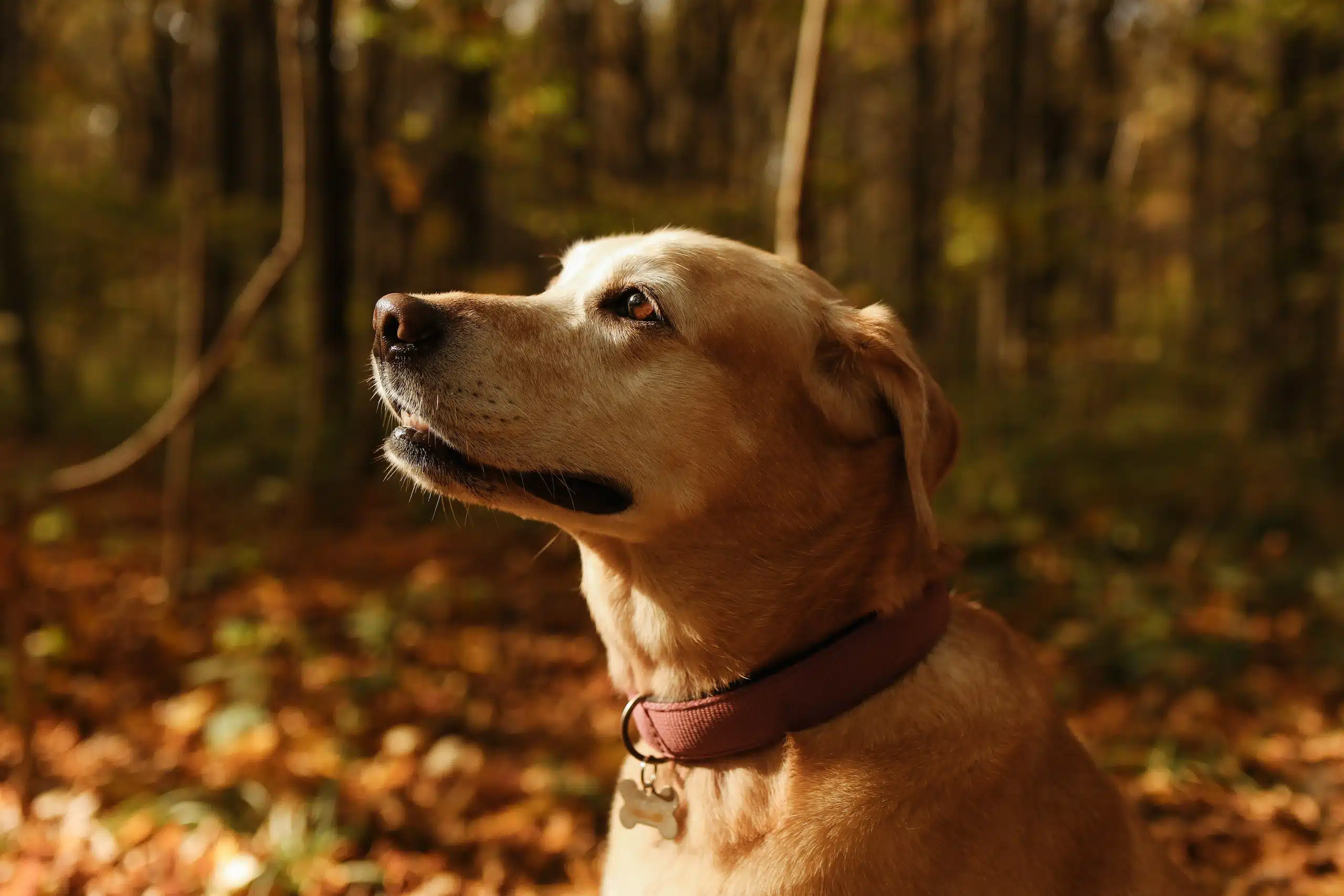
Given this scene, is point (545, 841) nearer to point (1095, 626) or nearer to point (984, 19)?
point (1095, 626)

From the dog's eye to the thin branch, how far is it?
221 centimetres

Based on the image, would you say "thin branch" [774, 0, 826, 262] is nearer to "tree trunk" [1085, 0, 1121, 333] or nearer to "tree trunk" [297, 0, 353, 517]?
"tree trunk" [297, 0, 353, 517]

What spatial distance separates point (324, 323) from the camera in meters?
8.33

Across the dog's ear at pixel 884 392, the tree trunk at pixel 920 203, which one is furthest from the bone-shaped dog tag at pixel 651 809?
the tree trunk at pixel 920 203

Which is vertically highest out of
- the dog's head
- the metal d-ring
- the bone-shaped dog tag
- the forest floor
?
the dog's head

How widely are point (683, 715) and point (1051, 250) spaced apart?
800 centimetres

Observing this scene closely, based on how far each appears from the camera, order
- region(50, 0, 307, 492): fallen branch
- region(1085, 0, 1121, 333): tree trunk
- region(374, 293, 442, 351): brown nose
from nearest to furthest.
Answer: region(374, 293, 442, 351): brown nose → region(50, 0, 307, 492): fallen branch → region(1085, 0, 1121, 333): tree trunk

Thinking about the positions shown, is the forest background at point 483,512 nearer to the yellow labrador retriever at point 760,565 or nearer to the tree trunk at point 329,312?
the tree trunk at point 329,312

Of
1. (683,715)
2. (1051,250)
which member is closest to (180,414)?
(683,715)

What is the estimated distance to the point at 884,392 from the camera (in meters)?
2.24

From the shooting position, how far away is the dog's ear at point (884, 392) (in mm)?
2197

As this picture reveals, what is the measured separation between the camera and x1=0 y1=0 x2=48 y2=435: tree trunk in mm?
10141

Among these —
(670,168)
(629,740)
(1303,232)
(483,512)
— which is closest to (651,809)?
(629,740)

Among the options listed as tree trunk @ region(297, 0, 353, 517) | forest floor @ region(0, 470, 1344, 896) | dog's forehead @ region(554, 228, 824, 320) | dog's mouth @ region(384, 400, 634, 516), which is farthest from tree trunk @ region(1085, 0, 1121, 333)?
dog's mouth @ region(384, 400, 634, 516)
